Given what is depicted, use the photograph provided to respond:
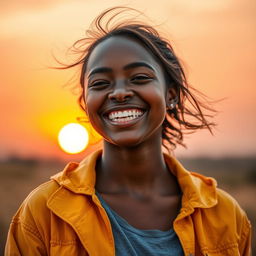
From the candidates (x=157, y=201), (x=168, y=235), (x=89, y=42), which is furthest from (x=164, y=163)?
(x=89, y=42)

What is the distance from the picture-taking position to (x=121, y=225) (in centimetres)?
357

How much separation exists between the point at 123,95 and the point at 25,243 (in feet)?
3.29

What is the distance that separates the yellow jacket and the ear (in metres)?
0.47

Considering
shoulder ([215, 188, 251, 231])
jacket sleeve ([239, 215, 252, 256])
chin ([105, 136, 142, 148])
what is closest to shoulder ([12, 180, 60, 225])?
chin ([105, 136, 142, 148])

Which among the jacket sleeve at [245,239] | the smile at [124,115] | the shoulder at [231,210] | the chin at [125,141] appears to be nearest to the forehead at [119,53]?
the smile at [124,115]

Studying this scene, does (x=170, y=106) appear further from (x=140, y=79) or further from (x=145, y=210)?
(x=145, y=210)

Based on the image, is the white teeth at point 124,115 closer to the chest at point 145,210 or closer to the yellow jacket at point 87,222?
the yellow jacket at point 87,222

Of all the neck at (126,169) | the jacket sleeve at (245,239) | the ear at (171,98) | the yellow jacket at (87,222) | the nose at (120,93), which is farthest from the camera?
the ear at (171,98)

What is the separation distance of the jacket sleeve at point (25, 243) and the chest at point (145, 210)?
0.47 metres

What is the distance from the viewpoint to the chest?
144 inches

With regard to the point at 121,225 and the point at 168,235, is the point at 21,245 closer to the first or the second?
the point at 121,225

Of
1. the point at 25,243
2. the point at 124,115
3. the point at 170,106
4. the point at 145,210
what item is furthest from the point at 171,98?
the point at 25,243

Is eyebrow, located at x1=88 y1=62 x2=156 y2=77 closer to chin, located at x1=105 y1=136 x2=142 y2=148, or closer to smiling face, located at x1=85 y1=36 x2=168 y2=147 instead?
smiling face, located at x1=85 y1=36 x2=168 y2=147

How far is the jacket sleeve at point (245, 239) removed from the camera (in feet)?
12.9
